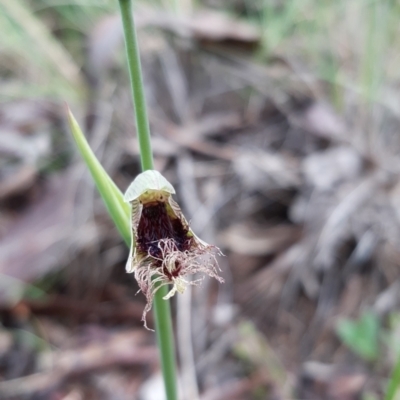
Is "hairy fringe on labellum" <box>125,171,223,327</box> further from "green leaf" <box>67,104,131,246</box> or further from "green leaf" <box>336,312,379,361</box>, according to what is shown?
"green leaf" <box>336,312,379,361</box>

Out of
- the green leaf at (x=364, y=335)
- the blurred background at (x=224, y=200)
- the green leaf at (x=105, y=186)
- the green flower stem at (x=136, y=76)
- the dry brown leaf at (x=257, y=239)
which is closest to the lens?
the green flower stem at (x=136, y=76)

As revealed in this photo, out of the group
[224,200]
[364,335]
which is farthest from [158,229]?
[224,200]

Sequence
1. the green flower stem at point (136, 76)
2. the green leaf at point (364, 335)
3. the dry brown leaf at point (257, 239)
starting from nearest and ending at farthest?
the green flower stem at point (136, 76)
the green leaf at point (364, 335)
the dry brown leaf at point (257, 239)

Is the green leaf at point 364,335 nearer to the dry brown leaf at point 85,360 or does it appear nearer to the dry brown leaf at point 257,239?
the dry brown leaf at point 257,239

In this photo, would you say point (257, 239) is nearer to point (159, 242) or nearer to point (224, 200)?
point (224, 200)

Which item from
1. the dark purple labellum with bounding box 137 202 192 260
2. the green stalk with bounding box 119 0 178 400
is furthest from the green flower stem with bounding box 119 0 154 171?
the dark purple labellum with bounding box 137 202 192 260

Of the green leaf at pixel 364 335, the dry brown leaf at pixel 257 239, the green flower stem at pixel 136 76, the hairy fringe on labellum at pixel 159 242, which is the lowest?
the hairy fringe on labellum at pixel 159 242

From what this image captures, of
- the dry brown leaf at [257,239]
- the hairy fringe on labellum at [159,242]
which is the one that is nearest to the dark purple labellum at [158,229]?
the hairy fringe on labellum at [159,242]

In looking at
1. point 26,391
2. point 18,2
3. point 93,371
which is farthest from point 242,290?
point 18,2
